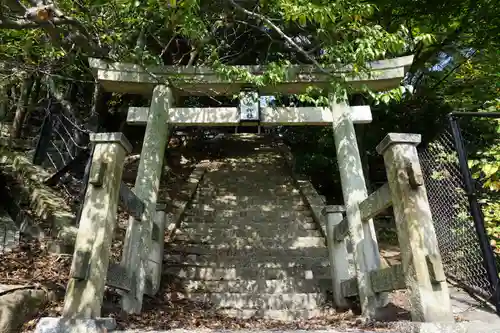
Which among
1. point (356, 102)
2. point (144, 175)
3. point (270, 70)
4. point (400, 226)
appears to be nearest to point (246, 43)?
point (356, 102)

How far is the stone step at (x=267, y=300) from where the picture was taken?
189 inches

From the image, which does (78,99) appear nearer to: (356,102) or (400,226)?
(356,102)

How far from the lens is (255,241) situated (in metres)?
6.55

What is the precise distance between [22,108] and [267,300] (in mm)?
7027

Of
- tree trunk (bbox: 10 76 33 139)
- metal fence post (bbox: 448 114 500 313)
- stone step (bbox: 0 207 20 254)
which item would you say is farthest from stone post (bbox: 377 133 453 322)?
tree trunk (bbox: 10 76 33 139)

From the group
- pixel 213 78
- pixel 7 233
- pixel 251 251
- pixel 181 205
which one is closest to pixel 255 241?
pixel 251 251

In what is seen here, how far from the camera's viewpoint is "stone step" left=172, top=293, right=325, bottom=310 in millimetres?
4812

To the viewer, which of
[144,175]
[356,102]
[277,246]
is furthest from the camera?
[356,102]

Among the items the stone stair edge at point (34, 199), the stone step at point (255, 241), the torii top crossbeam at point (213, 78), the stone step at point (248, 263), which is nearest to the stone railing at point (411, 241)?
the stone step at point (248, 263)

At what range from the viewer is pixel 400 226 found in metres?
3.17

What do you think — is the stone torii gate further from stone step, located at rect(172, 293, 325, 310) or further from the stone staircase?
stone step, located at rect(172, 293, 325, 310)

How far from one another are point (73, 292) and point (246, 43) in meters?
6.82

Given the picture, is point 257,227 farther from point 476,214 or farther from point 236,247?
point 476,214

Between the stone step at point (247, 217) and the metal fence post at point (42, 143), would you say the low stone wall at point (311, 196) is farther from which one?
the metal fence post at point (42, 143)
